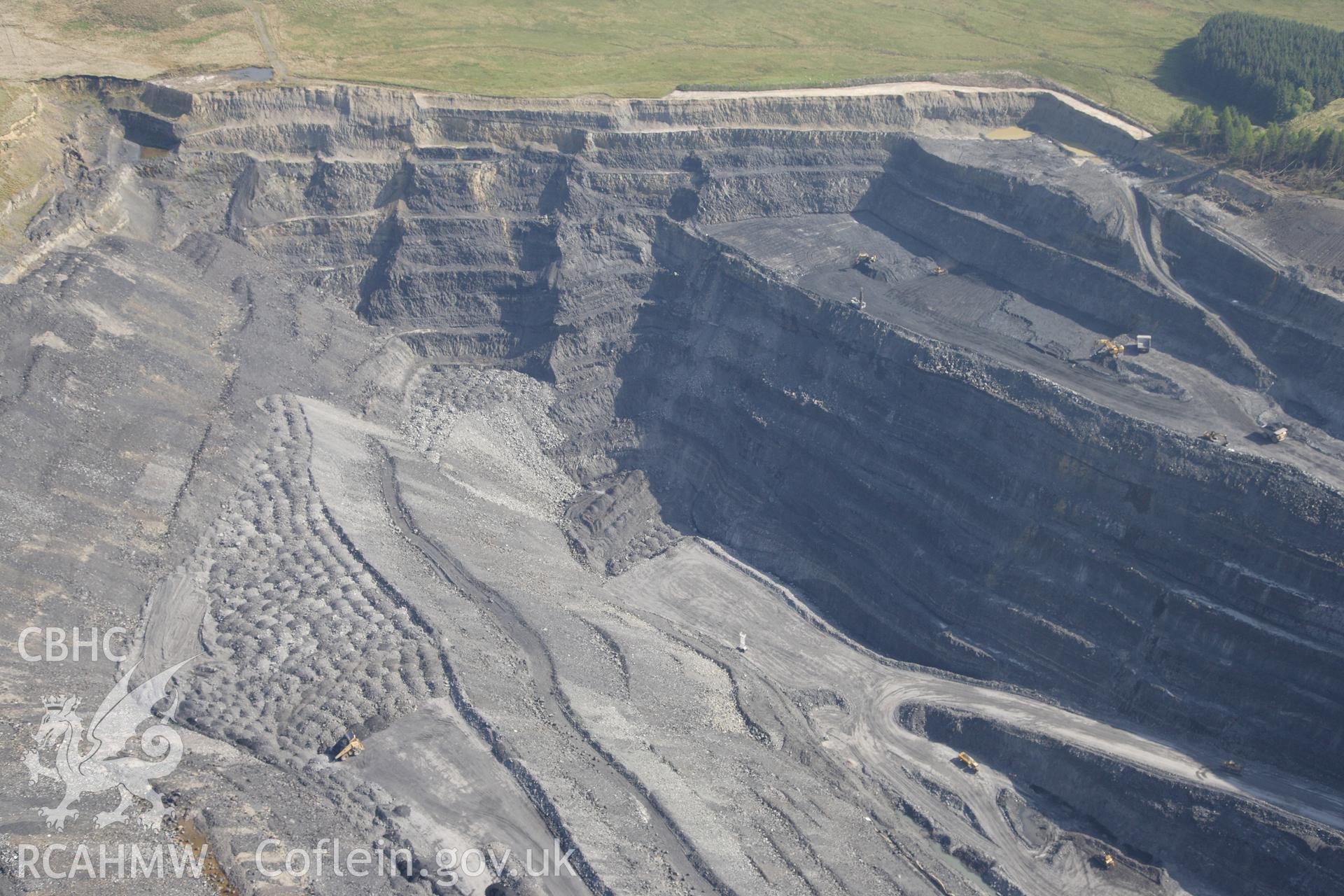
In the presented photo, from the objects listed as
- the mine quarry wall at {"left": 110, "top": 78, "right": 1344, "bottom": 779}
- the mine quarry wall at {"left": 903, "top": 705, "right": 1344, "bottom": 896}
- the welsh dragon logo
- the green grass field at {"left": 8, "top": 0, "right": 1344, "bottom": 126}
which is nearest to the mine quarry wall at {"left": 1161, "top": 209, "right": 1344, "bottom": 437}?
the mine quarry wall at {"left": 110, "top": 78, "right": 1344, "bottom": 779}

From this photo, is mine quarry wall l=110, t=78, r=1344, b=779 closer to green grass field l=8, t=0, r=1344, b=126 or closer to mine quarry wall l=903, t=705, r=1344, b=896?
mine quarry wall l=903, t=705, r=1344, b=896

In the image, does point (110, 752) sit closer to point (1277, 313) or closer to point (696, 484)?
point (696, 484)

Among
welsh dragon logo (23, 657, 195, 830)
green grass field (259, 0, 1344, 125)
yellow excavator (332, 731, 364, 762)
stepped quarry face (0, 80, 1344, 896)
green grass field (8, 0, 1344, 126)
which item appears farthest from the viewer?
green grass field (259, 0, 1344, 125)

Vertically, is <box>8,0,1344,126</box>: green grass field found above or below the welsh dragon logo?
above

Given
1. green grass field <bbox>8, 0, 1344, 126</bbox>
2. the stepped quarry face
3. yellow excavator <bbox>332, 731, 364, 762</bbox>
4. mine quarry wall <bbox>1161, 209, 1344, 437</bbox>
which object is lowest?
yellow excavator <bbox>332, 731, 364, 762</bbox>

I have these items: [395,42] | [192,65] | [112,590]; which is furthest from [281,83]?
[112,590]
